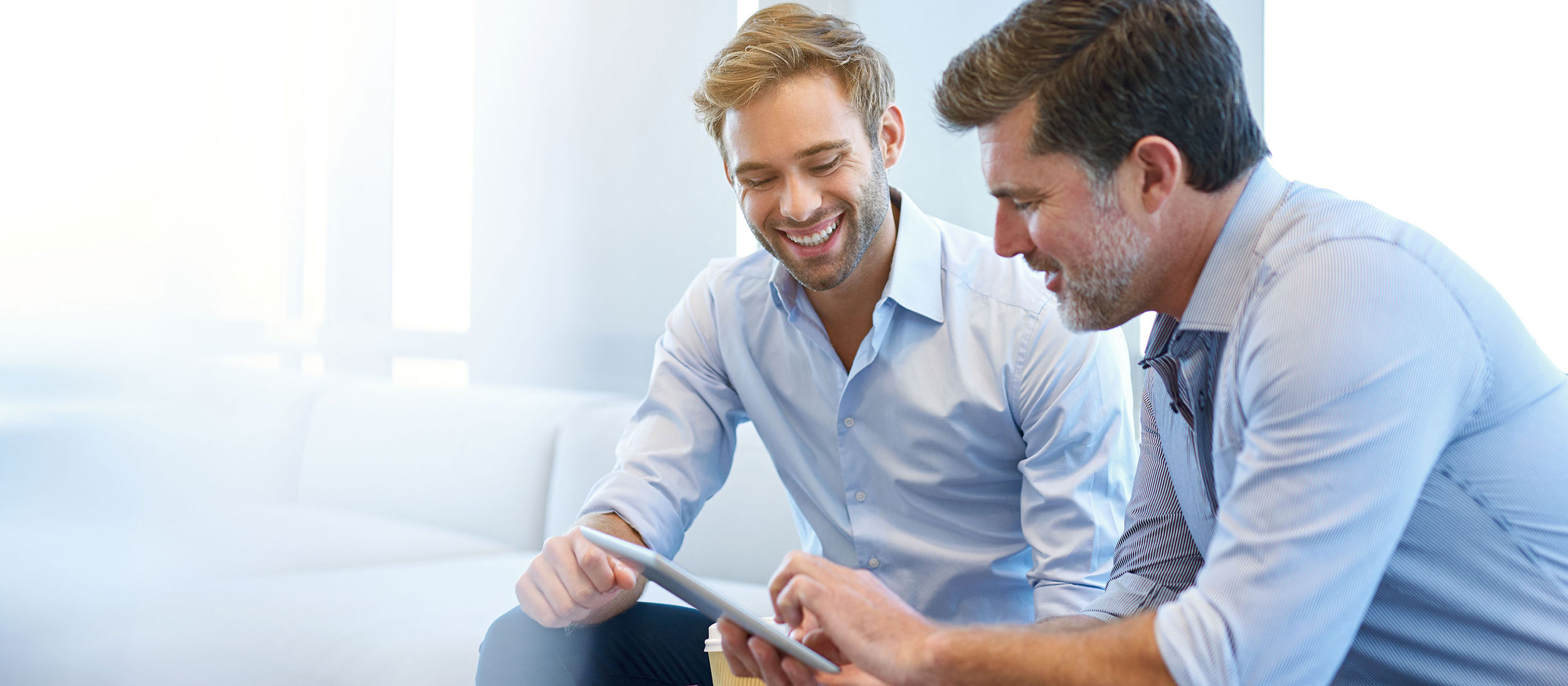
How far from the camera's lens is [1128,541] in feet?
3.66

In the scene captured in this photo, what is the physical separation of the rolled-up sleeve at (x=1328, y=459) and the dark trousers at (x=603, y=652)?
0.83m

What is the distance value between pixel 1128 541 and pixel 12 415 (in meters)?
1.16

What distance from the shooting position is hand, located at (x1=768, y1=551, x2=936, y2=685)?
0.83 meters

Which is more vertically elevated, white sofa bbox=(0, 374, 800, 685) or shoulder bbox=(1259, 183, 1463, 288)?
shoulder bbox=(1259, 183, 1463, 288)

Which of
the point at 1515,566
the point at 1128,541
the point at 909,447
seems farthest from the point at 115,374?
the point at 1515,566

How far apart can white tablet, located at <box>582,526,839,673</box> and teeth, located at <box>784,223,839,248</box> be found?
0.56m

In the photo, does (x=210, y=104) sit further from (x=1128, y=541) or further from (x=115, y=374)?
A: (x=1128, y=541)

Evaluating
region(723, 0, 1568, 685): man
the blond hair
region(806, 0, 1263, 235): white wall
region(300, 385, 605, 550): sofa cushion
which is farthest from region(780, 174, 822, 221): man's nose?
region(806, 0, 1263, 235): white wall

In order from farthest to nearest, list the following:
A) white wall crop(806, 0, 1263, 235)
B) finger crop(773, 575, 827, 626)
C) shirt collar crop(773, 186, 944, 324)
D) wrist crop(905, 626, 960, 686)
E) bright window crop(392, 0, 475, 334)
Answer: white wall crop(806, 0, 1263, 235) → bright window crop(392, 0, 475, 334) → shirt collar crop(773, 186, 944, 324) → finger crop(773, 575, 827, 626) → wrist crop(905, 626, 960, 686)

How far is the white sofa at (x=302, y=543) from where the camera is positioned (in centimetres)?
112

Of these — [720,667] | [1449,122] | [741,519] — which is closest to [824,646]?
[720,667]

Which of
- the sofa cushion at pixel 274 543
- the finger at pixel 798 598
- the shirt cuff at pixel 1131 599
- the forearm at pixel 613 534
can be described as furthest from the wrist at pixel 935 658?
the sofa cushion at pixel 274 543

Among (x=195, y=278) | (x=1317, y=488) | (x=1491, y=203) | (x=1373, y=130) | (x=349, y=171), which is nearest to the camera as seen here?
(x=1317, y=488)

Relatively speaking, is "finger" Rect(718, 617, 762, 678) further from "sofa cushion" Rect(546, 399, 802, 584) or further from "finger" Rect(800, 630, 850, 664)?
"sofa cushion" Rect(546, 399, 802, 584)
